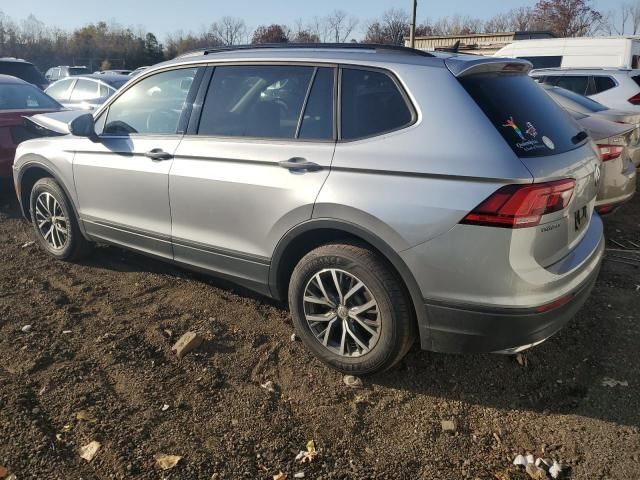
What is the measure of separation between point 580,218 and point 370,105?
129 centimetres

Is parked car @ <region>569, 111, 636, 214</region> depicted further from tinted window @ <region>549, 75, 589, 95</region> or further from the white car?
tinted window @ <region>549, 75, 589, 95</region>

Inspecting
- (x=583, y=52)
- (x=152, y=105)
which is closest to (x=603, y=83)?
(x=583, y=52)

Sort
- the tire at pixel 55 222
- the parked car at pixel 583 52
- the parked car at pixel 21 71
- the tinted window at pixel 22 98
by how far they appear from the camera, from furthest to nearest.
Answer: the parked car at pixel 583 52, the parked car at pixel 21 71, the tinted window at pixel 22 98, the tire at pixel 55 222

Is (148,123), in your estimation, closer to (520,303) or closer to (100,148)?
(100,148)

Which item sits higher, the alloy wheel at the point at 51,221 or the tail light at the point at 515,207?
the tail light at the point at 515,207

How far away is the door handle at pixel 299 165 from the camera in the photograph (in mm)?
2965

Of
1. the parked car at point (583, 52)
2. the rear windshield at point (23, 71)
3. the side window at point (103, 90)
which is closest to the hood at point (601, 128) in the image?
the side window at point (103, 90)

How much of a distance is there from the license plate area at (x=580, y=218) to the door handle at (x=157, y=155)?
8.47 feet

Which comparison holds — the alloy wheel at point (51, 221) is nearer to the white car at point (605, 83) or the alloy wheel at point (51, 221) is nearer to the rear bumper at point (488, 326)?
the rear bumper at point (488, 326)

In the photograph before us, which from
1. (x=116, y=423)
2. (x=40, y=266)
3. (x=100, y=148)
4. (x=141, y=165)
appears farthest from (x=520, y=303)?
(x=40, y=266)

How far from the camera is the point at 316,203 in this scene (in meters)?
2.93

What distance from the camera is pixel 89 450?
2.51 metres

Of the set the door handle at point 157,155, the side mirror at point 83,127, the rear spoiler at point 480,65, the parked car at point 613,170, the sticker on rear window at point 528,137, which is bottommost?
the parked car at point 613,170

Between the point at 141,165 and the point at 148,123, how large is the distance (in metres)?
0.35
